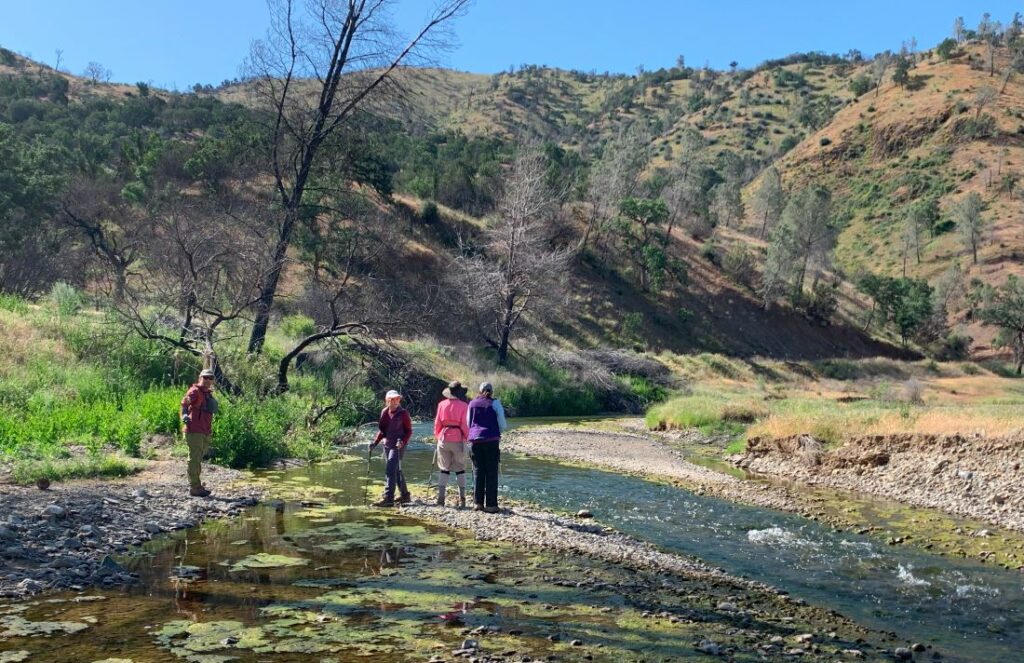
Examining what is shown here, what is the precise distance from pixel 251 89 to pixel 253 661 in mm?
23268

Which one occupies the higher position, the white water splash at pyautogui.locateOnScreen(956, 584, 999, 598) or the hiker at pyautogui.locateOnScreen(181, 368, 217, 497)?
the hiker at pyautogui.locateOnScreen(181, 368, 217, 497)

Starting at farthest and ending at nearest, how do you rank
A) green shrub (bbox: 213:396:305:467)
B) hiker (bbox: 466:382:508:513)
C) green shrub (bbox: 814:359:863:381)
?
green shrub (bbox: 814:359:863:381) < green shrub (bbox: 213:396:305:467) < hiker (bbox: 466:382:508:513)

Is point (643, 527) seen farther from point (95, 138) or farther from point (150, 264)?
point (95, 138)

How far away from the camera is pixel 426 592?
9070 mm

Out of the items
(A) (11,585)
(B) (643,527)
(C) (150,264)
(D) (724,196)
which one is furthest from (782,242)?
(A) (11,585)

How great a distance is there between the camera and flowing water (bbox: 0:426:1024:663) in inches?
293

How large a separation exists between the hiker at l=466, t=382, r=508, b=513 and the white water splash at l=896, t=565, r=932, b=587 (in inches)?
246

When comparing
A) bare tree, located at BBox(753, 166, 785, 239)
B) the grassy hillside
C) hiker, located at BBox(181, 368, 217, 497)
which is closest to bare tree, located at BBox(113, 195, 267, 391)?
hiker, located at BBox(181, 368, 217, 497)

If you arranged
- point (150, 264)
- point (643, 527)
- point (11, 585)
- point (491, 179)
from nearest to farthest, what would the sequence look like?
point (11, 585)
point (643, 527)
point (150, 264)
point (491, 179)

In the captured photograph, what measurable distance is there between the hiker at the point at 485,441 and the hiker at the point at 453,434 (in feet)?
0.71

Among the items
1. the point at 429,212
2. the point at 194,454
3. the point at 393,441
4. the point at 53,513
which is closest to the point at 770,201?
the point at 429,212

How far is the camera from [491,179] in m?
71.6

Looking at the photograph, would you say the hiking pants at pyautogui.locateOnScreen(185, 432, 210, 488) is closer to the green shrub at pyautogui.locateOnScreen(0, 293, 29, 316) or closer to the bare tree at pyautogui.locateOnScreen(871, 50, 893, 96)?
the green shrub at pyautogui.locateOnScreen(0, 293, 29, 316)

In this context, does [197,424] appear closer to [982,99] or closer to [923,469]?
[923,469]
